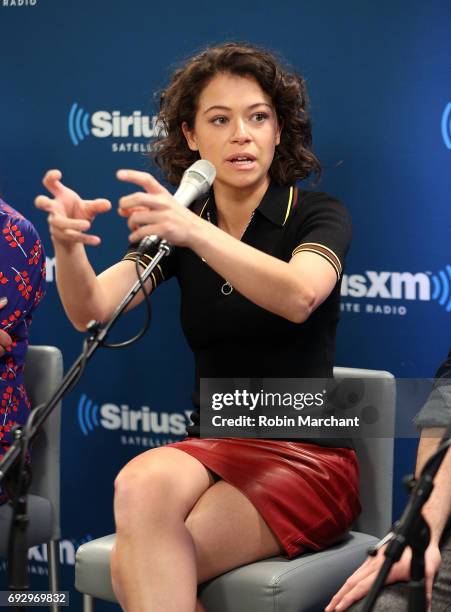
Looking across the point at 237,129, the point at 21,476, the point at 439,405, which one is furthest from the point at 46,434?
the point at 21,476

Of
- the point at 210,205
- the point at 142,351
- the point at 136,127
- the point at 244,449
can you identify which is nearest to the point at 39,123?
the point at 136,127

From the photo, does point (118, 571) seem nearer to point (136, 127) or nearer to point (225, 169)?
point (225, 169)

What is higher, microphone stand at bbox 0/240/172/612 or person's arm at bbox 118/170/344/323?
person's arm at bbox 118/170/344/323

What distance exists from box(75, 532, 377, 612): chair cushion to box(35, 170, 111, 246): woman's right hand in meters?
0.74

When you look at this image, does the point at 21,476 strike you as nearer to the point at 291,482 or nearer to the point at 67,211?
the point at 67,211

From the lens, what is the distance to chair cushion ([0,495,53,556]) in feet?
8.41

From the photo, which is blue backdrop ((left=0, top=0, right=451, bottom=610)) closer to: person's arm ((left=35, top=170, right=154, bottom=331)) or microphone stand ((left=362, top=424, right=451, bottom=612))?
person's arm ((left=35, top=170, right=154, bottom=331))

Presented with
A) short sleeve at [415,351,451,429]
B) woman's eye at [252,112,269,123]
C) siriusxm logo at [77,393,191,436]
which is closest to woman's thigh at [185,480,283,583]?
short sleeve at [415,351,451,429]

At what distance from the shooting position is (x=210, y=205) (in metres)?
2.43

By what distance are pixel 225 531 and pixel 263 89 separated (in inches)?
39.2

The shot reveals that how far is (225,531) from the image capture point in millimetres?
2070

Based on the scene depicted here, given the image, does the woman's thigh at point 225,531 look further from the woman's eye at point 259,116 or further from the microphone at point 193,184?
the woman's eye at point 259,116

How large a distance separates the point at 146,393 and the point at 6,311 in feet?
2.26

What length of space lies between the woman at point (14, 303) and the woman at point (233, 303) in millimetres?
394
